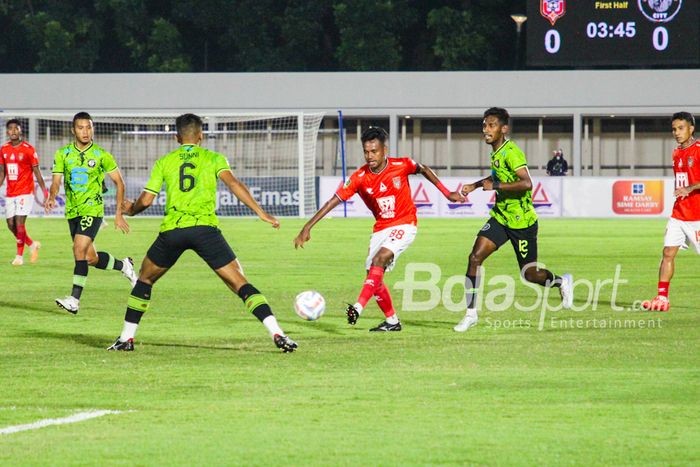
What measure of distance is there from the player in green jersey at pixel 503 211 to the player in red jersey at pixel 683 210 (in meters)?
2.06

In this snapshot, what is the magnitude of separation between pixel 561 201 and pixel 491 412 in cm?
3450

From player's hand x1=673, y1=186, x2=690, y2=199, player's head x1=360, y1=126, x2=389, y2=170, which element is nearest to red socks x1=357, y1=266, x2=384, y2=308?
player's head x1=360, y1=126, x2=389, y2=170

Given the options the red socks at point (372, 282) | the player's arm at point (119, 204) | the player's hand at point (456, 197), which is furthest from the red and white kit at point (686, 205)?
the player's arm at point (119, 204)

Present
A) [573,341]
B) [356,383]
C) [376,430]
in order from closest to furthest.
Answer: [376,430] → [356,383] → [573,341]

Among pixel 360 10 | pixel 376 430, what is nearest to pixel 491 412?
pixel 376 430

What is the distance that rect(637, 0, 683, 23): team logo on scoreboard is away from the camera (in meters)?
40.0

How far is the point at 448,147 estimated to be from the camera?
5262cm

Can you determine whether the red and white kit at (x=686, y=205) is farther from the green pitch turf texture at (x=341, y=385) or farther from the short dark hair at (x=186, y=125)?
the short dark hair at (x=186, y=125)

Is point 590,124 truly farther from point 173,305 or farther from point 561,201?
point 173,305

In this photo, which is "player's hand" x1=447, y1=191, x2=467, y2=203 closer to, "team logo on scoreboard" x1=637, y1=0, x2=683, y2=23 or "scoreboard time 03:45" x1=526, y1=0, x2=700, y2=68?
"scoreboard time 03:45" x1=526, y1=0, x2=700, y2=68

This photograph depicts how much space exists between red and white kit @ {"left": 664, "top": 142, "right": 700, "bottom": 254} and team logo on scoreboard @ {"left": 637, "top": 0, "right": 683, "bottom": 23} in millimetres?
26897

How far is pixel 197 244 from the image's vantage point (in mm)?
10594

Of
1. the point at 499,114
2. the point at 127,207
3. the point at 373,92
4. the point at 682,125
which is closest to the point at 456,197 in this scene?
the point at 499,114

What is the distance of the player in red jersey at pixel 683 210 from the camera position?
46.1 ft
